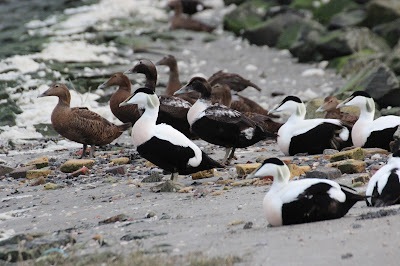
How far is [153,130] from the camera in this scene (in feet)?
24.7

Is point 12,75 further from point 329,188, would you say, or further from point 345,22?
point 329,188

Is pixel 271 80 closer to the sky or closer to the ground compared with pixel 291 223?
closer to the ground

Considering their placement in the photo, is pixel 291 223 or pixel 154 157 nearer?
pixel 291 223

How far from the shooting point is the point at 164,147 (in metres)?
7.44

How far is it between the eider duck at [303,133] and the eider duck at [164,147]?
1606 mm

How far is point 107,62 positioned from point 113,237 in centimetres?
1199

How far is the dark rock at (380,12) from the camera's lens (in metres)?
19.7

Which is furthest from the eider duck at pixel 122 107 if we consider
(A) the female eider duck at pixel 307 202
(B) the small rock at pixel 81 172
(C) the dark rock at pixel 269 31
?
(C) the dark rock at pixel 269 31

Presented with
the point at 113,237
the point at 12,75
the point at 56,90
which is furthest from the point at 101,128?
the point at 12,75

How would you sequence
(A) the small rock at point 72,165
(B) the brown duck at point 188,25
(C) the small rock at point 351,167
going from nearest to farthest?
(C) the small rock at point 351,167
(A) the small rock at point 72,165
(B) the brown duck at point 188,25

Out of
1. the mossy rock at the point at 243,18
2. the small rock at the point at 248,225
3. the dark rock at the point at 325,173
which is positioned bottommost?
the mossy rock at the point at 243,18

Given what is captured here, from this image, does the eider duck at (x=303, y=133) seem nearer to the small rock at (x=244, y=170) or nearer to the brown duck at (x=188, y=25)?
the small rock at (x=244, y=170)

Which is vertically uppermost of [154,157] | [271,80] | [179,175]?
[154,157]

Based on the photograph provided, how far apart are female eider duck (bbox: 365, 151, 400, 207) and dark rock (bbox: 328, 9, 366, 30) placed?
14328 mm
